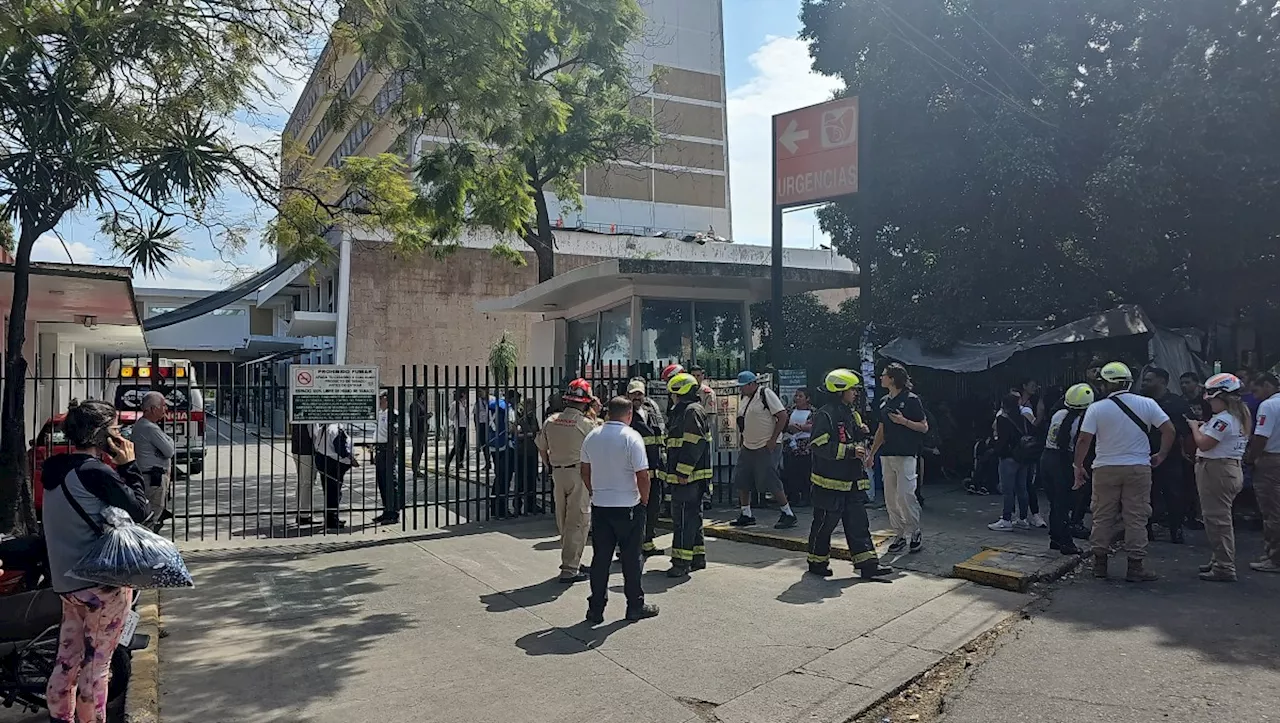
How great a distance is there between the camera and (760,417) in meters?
9.98

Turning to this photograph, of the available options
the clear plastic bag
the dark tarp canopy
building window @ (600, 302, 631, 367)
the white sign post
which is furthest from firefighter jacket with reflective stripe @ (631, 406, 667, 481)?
building window @ (600, 302, 631, 367)

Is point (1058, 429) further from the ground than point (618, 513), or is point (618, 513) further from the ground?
point (1058, 429)

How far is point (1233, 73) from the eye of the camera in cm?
1171

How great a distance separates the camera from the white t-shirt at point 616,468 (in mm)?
6457

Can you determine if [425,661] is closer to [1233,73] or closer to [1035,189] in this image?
[1035,189]

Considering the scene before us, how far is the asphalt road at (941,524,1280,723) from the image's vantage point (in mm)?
4723

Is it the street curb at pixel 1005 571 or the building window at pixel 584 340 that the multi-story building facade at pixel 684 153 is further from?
the street curb at pixel 1005 571

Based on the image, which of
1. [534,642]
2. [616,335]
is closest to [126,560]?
[534,642]

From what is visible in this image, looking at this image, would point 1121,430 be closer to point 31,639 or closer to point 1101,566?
point 1101,566

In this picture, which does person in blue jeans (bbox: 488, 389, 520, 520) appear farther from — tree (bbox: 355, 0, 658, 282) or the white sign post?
tree (bbox: 355, 0, 658, 282)

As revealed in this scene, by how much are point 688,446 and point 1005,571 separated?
2.86 m

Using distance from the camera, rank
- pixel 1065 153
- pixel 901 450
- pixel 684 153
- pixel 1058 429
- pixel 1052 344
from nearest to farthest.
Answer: pixel 901 450
pixel 1058 429
pixel 1052 344
pixel 1065 153
pixel 684 153

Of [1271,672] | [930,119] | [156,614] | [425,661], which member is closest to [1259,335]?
[930,119]

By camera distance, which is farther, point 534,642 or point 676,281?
point 676,281
